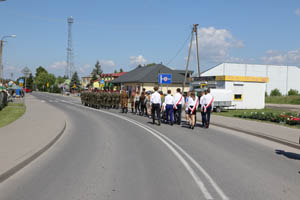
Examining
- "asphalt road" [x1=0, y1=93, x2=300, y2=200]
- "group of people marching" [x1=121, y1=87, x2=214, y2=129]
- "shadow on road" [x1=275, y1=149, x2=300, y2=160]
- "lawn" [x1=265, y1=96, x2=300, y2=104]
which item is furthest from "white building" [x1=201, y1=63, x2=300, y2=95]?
"shadow on road" [x1=275, y1=149, x2=300, y2=160]

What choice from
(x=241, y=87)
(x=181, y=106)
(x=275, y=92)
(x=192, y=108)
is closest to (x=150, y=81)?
(x=241, y=87)

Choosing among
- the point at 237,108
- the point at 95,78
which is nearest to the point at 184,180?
the point at 237,108

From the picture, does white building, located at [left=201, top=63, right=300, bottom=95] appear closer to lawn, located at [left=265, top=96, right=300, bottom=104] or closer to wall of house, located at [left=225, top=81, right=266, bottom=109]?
lawn, located at [left=265, top=96, right=300, bottom=104]

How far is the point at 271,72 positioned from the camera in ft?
210

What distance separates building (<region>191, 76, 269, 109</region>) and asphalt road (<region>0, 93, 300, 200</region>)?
2004cm

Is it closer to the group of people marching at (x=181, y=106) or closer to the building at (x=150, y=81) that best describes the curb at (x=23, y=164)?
the group of people marching at (x=181, y=106)

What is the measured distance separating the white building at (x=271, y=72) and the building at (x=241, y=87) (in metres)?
33.0

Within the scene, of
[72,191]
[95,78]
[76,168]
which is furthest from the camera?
[95,78]

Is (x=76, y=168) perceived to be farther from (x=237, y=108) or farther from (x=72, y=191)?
(x=237, y=108)

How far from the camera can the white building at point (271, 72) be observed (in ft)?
210

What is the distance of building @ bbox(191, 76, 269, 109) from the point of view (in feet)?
97.2

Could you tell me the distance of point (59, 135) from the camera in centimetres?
1089

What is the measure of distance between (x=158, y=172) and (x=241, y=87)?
84.3 ft

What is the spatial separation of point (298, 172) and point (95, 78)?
4024 inches
